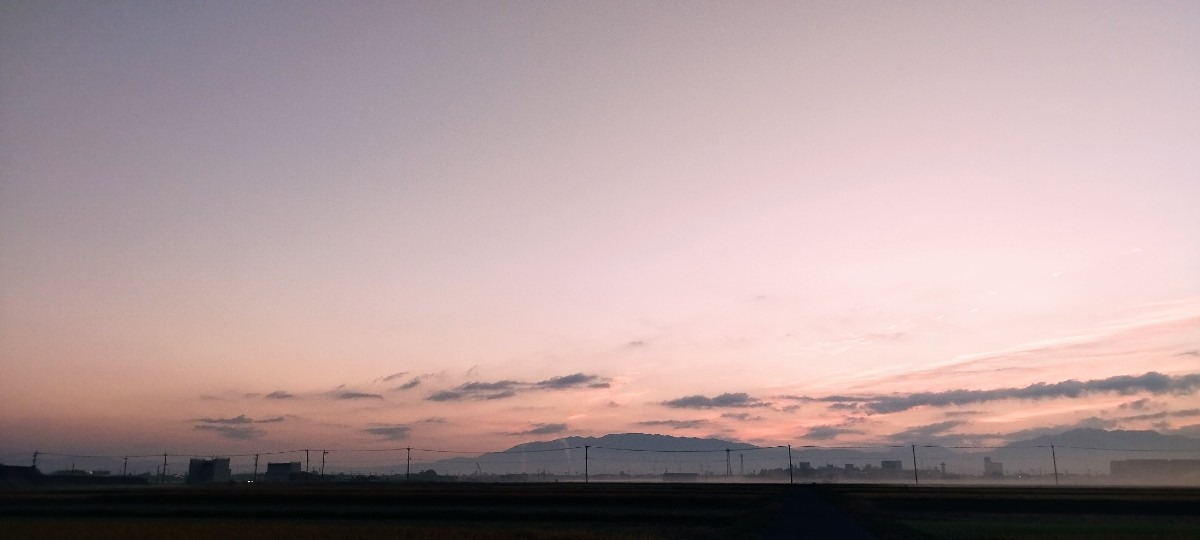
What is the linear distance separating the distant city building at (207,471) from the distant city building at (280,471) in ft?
29.0

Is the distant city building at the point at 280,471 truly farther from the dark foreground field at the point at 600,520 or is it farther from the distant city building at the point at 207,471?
the dark foreground field at the point at 600,520

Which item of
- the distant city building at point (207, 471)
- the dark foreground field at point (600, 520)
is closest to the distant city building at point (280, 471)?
the distant city building at point (207, 471)

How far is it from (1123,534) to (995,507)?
20165 mm

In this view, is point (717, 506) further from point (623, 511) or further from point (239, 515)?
point (239, 515)

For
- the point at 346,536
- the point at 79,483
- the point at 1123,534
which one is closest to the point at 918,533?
the point at 1123,534

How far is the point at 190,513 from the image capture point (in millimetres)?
49938

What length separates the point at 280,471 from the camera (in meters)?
168

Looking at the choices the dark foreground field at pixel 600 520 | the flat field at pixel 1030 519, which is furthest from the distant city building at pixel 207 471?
the flat field at pixel 1030 519

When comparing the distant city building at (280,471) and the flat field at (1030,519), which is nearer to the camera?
the flat field at (1030,519)

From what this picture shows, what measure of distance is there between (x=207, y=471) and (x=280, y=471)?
15224 millimetres

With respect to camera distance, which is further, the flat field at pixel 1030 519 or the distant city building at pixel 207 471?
the distant city building at pixel 207 471

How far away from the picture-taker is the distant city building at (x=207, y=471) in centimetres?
15525

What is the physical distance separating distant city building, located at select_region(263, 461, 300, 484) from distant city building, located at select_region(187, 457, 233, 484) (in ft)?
29.0

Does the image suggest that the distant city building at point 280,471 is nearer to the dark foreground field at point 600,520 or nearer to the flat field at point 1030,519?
the dark foreground field at point 600,520
